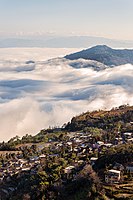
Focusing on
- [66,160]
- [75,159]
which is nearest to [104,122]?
[75,159]

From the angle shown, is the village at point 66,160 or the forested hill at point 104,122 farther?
the forested hill at point 104,122

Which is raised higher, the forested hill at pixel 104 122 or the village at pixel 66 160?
the forested hill at pixel 104 122

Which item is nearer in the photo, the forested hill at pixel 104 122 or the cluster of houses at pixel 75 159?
the cluster of houses at pixel 75 159

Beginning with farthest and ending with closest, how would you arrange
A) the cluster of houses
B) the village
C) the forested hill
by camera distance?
the forested hill, the cluster of houses, the village

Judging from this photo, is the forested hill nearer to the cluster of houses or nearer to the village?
the village

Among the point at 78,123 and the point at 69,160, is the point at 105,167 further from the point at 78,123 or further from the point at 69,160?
the point at 78,123

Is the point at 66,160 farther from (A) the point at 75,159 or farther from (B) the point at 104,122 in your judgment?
(B) the point at 104,122

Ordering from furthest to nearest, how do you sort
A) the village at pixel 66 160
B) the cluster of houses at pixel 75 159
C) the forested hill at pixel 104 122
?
the forested hill at pixel 104 122
the cluster of houses at pixel 75 159
the village at pixel 66 160

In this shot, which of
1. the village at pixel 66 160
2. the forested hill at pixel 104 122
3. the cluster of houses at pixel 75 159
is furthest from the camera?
the forested hill at pixel 104 122

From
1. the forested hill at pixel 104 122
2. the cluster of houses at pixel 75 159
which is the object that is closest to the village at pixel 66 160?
the cluster of houses at pixel 75 159

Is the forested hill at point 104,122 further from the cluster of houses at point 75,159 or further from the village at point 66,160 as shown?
the cluster of houses at point 75,159

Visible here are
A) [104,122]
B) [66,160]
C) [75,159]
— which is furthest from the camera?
[104,122]

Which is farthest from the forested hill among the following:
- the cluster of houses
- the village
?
the cluster of houses
